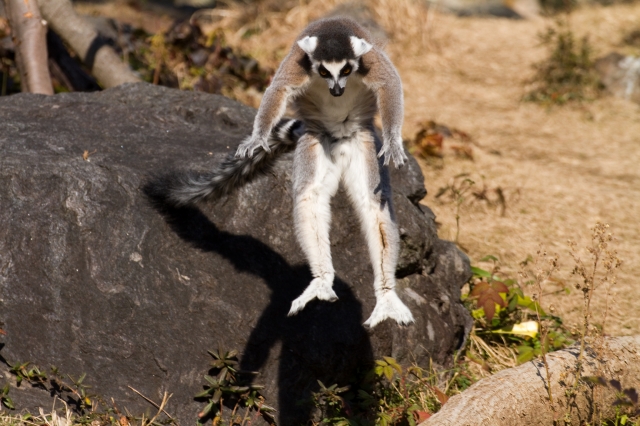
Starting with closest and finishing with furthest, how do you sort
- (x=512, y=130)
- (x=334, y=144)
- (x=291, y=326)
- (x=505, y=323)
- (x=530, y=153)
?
(x=334, y=144) → (x=291, y=326) → (x=505, y=323) → (x=530, y=153) → (x=512, y=130)


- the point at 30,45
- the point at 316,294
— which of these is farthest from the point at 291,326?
the point at 30,45

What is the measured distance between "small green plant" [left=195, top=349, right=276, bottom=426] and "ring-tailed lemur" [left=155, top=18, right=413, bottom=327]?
0.77 metres

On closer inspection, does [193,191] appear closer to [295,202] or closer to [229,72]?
[295,202]

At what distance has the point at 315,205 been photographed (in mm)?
3996

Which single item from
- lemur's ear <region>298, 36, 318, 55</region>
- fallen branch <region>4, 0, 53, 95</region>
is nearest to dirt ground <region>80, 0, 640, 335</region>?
lemur's ear <region>298, 36, 318, 55</region>

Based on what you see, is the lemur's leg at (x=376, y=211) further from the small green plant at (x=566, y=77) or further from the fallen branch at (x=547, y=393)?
the small green plant at (x=566, y=77)

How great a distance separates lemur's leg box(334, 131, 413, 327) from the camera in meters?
3.79

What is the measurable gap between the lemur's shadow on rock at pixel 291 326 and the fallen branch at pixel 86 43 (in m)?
3.45

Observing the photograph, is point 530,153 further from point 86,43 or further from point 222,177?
point 86,43

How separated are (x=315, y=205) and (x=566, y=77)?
304 inches

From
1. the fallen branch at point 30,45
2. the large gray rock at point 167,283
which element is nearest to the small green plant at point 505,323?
the large gray rock at point 167,283

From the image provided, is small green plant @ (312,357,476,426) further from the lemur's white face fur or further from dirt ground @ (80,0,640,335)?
the lemur's white face fur

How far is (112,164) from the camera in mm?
4516

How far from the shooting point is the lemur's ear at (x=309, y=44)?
3850mm
